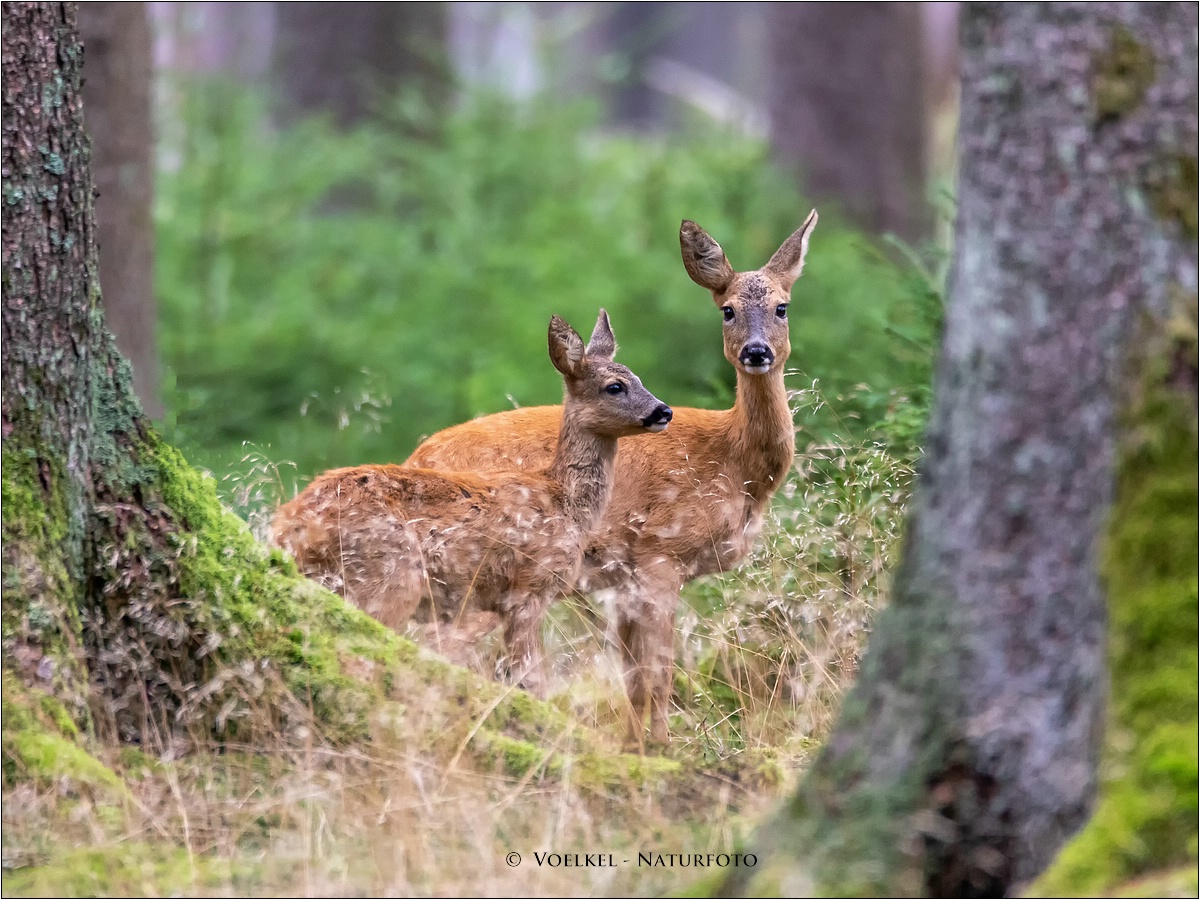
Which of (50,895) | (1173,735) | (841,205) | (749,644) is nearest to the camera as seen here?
(1173,735)

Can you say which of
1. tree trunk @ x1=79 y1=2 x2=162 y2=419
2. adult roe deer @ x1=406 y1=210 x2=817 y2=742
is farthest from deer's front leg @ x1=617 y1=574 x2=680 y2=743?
tree trunk @ x1=79 y1=2 x2=162 y2=419

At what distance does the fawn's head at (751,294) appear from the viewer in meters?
6.47

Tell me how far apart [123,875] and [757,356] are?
3.58 m

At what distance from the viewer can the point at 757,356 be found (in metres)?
6.38

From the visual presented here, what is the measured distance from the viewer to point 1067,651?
3168mm

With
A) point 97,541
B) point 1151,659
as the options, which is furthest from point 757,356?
point 1151,659

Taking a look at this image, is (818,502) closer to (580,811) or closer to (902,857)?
(580,811)

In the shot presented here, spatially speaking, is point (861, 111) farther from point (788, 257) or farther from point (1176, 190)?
point (1176, 190)

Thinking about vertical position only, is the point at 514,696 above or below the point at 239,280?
below

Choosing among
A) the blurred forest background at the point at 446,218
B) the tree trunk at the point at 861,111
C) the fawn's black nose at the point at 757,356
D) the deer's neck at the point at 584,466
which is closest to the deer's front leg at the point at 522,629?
the deer's neck at the point at 584,466

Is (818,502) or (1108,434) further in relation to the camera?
(818,502)

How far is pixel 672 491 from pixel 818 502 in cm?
97

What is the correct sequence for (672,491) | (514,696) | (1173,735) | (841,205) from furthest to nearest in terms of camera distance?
(841,205), (672,491), (514,696), (1173,735)

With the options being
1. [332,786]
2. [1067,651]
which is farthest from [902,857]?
[332,786]
